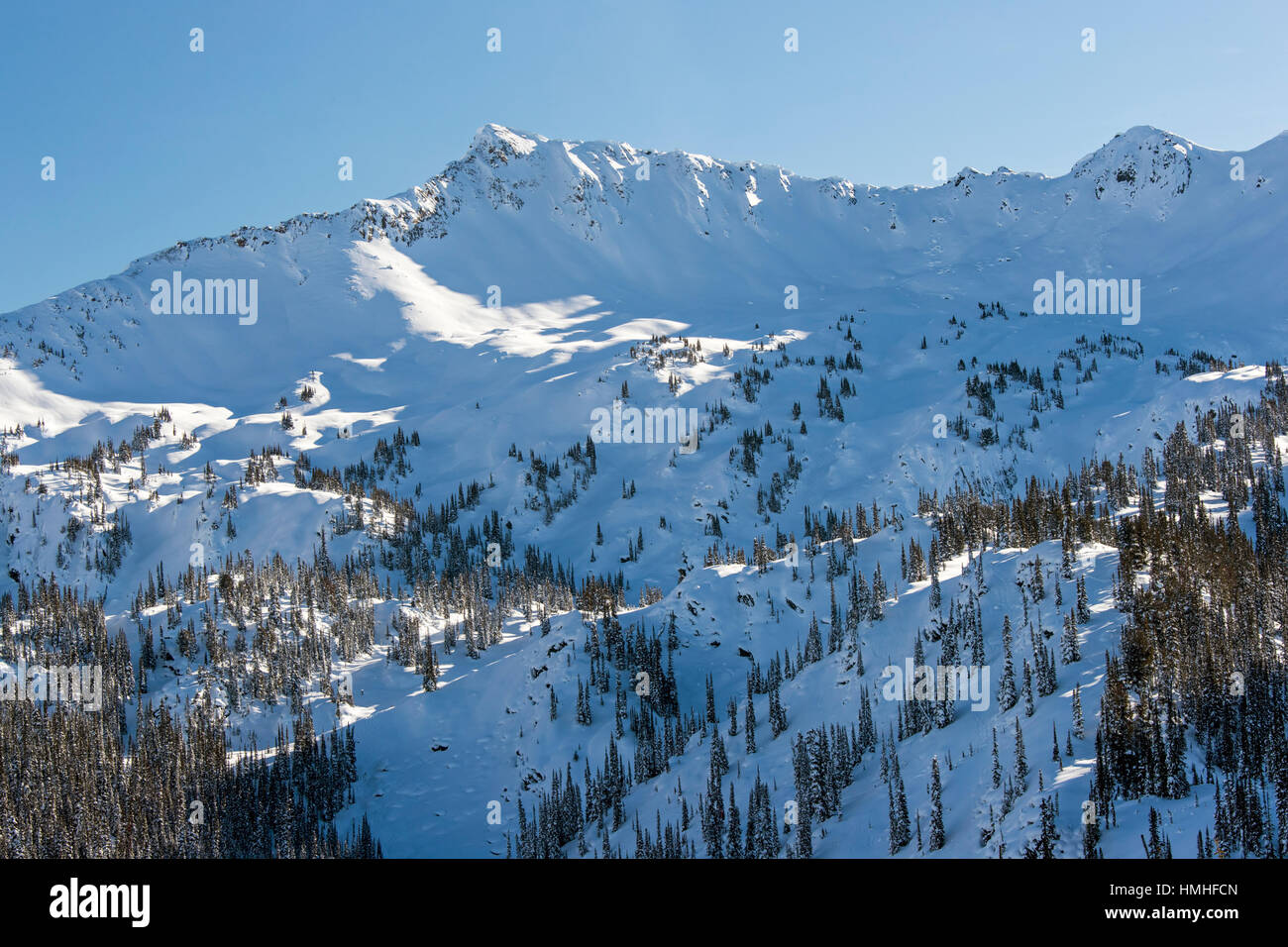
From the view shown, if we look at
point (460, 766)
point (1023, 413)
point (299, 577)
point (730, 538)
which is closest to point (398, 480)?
point (299, 577)

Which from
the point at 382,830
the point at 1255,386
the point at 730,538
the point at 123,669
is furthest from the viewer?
the point at 1255,386

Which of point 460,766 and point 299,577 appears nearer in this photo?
point 460,766

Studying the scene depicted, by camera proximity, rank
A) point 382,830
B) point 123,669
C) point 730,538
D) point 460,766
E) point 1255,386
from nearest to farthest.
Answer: point 382,830
point 460,766
point 123,669
point 730,538
point 1255,386

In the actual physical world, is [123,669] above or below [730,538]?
below

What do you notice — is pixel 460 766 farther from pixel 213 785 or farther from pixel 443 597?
pixel 443 597
